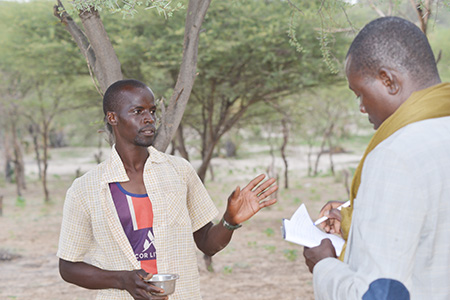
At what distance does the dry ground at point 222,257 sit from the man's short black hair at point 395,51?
555cm

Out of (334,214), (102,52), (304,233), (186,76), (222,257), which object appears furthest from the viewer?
(222,257)

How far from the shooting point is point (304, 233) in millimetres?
1633

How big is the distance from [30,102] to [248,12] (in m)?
9.56

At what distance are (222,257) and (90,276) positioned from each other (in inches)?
257

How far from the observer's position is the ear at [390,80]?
131 centimetres

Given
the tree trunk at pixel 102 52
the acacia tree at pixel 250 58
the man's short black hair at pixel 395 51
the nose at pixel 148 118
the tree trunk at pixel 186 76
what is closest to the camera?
the man's short black hair at pixel 395 51

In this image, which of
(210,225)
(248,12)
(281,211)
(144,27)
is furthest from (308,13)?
(281,211)

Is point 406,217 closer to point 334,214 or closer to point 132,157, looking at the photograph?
point 334,214

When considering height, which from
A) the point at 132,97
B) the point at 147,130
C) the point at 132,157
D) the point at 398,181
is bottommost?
the point at 398,181

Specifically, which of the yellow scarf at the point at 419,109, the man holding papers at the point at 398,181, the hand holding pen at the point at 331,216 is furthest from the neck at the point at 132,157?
the yellow scarf at the point at 419,109

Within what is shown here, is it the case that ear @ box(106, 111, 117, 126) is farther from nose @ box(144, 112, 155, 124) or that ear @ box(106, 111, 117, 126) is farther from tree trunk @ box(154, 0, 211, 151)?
tree trunk @ box(154, 0, 211, 151)

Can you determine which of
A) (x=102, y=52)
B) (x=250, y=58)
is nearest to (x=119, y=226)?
(x=102, y=52)

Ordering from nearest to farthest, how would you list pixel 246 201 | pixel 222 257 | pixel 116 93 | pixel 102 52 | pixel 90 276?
1. pixel 90 276
2. pixel 246 201
3. pixel 116 93
4. pixel 102 52
5. pixel 222 257

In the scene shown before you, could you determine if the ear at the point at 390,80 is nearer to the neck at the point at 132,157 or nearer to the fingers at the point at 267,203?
the fingers at the point at 267,203
